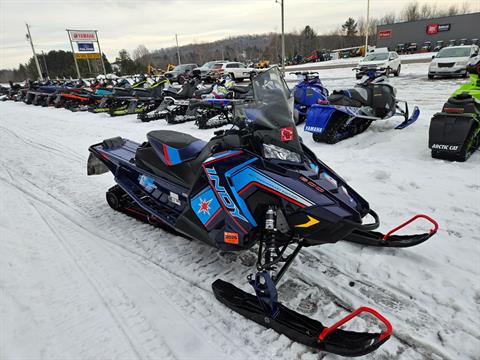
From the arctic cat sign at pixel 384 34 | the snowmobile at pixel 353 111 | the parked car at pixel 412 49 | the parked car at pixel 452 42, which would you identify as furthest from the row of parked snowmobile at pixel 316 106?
the arctic cat sign at pixel 384 34

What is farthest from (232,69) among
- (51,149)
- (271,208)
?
(271,208)

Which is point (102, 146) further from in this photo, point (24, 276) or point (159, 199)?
point (24, 276)

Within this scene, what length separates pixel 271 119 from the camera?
220cm

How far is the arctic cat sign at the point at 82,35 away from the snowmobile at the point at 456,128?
40.6 m

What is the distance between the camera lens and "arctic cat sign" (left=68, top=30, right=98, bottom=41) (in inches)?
1393

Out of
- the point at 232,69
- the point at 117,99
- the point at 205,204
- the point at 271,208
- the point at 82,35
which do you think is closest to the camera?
the point at 271,208

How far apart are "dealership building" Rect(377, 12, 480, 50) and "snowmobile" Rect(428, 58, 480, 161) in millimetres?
41238

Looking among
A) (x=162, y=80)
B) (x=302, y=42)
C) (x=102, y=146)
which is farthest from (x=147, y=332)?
(x=302, y=42)

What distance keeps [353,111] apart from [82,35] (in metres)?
39.3

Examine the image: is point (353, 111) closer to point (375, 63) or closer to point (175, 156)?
point (175, 156)

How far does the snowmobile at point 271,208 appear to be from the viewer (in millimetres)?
1964

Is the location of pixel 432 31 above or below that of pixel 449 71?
above

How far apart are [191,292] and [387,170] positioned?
3.35m

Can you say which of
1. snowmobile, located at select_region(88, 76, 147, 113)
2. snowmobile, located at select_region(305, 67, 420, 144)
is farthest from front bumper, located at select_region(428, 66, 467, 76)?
snowmobile, located at select_region(88, 76, 147, 113)
